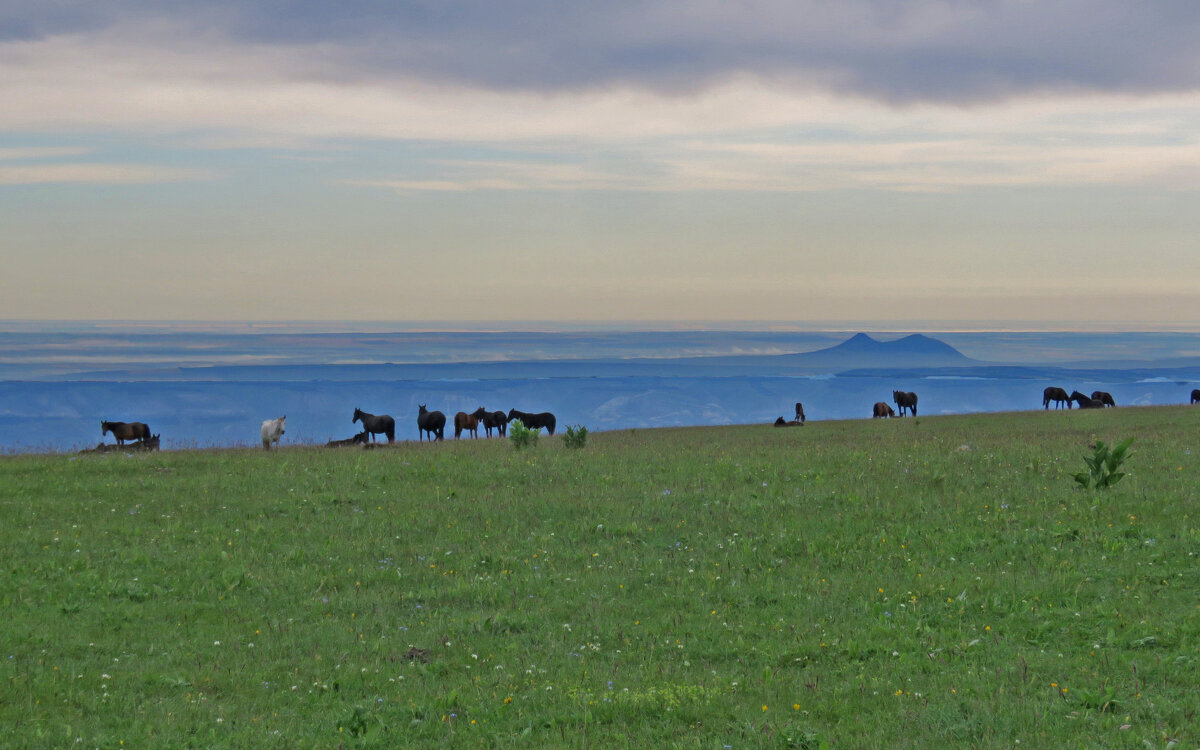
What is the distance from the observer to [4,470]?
2903 centimetres

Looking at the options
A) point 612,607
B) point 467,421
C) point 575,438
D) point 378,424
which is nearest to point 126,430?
point 378,424

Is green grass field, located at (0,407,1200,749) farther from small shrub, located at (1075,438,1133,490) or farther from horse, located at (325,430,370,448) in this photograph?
horse, located at (325,430,370,448)

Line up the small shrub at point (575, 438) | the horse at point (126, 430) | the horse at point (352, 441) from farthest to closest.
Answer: the horse at point (126, 430) → the horse at point (352, 441) → the small shrub at point (575, 438)

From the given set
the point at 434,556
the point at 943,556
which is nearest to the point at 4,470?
the point at 434,556

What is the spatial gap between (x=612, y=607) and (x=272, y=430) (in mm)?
31279

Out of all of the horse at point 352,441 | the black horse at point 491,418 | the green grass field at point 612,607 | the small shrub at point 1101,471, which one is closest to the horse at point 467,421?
the black horse at point 491,418

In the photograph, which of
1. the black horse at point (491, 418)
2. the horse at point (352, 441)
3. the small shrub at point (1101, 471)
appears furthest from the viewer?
the black horse at point (491, 418)

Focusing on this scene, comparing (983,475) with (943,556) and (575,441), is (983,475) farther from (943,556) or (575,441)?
(575,441)

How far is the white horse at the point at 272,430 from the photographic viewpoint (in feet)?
136

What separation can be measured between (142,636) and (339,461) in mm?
16900

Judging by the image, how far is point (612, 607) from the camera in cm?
1467

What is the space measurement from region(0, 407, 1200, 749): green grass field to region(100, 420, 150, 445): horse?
27.8 meters

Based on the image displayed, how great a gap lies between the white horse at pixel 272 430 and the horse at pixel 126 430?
13.9m

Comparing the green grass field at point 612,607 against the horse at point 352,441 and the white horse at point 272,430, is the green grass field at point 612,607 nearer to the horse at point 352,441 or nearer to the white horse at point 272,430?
the white horse at point 272,430
